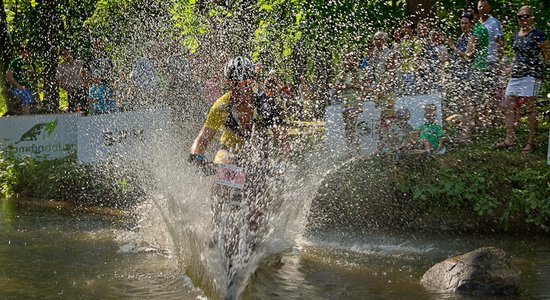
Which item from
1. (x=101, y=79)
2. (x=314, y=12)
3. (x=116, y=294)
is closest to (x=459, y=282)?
(x=116, y=294)

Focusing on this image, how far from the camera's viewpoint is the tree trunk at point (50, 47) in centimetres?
1617

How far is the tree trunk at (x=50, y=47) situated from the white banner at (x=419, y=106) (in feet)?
29.1

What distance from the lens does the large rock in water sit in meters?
6.04

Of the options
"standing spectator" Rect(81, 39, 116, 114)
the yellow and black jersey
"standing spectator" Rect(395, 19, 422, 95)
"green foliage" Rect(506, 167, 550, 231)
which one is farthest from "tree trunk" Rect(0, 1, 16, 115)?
"green foliage" Rect(506, 167, 550, 231)

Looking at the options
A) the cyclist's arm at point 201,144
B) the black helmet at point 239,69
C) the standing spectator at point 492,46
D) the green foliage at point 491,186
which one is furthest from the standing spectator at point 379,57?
the cyclist's arm at point 201,144

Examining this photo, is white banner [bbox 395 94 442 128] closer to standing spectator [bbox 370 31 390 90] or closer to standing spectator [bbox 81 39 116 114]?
standing spectator [bbox 370 31 390 90]

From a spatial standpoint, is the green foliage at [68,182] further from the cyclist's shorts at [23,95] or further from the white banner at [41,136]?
the cyclist's shorts at [23,95]

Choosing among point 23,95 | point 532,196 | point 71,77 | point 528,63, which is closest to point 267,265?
point 532,196

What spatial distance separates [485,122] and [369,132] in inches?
71.2

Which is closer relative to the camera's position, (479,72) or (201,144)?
(201,144)

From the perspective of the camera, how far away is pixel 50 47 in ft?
A: 55.0

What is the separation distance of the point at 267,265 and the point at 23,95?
969 cm

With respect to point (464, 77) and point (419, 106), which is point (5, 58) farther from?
point (464, 77)

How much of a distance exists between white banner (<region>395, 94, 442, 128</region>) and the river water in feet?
5.86
